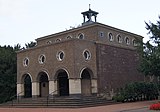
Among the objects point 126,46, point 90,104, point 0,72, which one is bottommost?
point 90,104

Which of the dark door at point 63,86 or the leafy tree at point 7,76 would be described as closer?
the dark door at point 63,86

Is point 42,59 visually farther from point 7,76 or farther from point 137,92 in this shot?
point 137,92

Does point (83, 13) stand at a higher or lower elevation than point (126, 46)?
higher

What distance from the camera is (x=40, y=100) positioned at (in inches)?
1305

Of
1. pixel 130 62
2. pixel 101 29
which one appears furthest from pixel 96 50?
pixel 130 62

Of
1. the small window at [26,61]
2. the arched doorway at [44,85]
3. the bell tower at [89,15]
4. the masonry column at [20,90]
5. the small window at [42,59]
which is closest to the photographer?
the small window at [42,59]

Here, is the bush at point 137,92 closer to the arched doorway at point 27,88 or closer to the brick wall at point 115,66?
the brick wall at point 115,66

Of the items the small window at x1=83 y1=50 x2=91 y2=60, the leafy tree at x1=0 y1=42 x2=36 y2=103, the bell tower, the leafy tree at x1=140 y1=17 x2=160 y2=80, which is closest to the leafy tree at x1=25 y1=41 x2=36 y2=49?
the leafy tree at x1=0 y1=42 x2=36 y2=103

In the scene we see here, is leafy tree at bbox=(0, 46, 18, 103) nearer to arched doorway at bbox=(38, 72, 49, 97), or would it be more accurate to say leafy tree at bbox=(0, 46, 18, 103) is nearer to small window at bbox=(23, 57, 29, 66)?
small window at bbox=(23, 57, 29, 66)

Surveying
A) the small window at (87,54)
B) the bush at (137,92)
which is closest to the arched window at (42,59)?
the small window at (87,54)

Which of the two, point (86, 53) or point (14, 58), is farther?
point (14, 58)

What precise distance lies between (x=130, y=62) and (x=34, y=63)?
40.8 ft

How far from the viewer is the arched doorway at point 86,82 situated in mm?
34812

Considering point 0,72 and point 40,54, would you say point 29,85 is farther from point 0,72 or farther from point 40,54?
point 40,54
